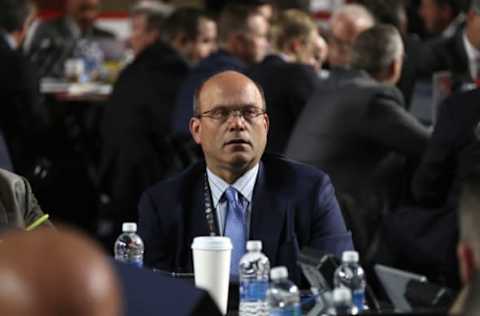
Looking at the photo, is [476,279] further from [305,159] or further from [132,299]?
[305,159]

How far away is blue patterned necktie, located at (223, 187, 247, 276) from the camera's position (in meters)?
3.89

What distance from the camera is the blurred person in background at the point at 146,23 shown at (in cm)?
888

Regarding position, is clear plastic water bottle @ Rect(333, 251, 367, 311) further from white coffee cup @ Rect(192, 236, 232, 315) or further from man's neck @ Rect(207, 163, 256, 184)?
man's neck @ Rect(207, 163, 256, 184)

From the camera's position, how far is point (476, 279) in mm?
2096

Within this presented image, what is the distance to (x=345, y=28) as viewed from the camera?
7.68 meters

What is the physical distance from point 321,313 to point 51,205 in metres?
4.72

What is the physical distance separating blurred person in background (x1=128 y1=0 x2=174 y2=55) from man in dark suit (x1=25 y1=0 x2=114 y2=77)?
2.26 feet

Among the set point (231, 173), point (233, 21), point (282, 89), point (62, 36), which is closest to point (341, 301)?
point (231, 173)

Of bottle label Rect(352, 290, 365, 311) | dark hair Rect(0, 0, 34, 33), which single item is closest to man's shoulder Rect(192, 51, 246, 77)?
dark hair Rect(0, 0, 34, 33)

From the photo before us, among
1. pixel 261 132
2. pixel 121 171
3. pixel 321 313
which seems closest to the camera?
pixel 321 313

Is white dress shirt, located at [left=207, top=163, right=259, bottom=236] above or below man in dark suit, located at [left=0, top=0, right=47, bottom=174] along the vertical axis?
above

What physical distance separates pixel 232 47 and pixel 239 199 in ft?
11.9

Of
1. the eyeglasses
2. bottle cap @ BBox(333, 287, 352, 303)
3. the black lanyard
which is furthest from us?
the eyeglasses

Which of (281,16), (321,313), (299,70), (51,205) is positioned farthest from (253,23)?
(321,313)
